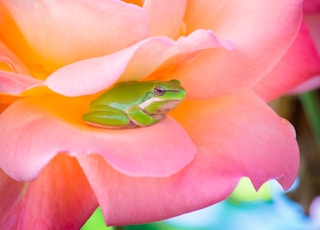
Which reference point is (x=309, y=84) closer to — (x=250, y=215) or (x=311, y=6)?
(x=311, y=6)

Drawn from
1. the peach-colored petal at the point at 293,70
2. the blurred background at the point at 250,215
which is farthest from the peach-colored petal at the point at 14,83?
the blurred background at the point at 250,215

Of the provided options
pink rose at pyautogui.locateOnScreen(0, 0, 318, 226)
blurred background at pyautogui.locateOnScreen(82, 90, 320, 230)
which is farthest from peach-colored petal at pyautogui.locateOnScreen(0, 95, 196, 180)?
blurred background at pyautogui.locateOnScreen(82, 90, 320, 230)

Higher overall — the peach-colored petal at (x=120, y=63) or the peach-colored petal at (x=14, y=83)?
the peach-colored petal at (x=120, y=63)

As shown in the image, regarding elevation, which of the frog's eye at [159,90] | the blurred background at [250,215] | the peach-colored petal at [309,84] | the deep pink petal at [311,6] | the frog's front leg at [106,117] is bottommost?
the blurred background at [250,215]

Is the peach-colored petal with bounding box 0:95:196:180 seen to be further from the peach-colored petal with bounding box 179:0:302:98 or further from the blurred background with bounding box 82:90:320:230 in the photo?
the blurred background with bounding box 82:90:320:230

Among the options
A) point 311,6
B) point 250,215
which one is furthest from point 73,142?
point 250,215

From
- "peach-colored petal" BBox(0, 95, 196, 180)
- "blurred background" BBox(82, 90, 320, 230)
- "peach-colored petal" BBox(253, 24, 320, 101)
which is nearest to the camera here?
"peach-colored petal" BBox(0, 95, 196, 180)

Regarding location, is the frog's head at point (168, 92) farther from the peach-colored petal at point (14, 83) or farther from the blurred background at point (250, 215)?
the blurred background at point (250, 215)
